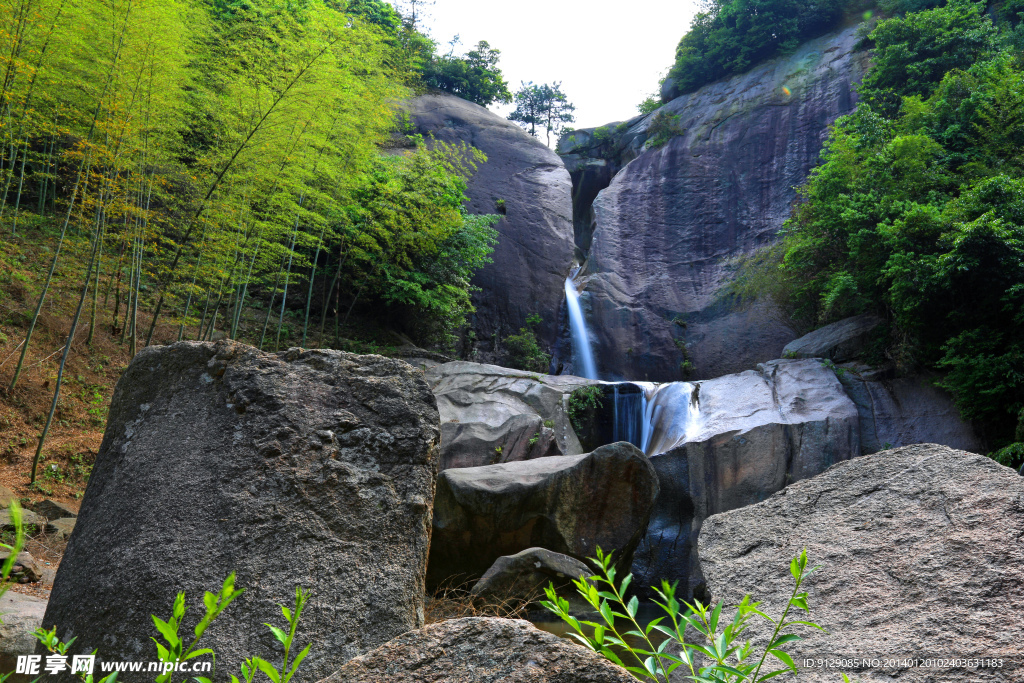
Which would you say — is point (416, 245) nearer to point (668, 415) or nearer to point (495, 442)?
point (495, 442)

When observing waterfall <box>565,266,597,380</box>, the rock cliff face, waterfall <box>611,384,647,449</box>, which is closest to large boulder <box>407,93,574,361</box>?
waterfall <box>565,266,597,380</box>

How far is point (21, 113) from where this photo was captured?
7.30 metres

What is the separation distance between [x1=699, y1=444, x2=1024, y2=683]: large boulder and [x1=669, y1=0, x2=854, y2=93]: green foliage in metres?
18.2

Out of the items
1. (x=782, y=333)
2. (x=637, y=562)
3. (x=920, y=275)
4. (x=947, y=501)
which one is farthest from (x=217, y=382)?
(x=782, y=333)

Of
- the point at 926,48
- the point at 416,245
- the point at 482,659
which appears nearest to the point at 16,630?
the point at 482,659

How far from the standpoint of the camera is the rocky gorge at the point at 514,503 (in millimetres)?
2174

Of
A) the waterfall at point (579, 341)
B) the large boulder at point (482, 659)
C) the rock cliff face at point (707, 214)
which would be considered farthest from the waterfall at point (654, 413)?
the large boulder at point (482, 659)

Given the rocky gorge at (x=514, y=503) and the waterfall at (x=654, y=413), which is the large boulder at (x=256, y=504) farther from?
the waterfall at (x=654, y=413)

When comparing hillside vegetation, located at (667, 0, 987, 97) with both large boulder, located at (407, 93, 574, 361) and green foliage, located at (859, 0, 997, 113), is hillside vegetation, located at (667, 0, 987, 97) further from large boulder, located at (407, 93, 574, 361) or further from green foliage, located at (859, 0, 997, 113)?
large boulder, located at (407, 93, 574, 361)

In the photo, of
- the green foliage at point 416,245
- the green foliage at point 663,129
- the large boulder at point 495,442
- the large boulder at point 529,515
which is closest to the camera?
the large boulder at point 529,515

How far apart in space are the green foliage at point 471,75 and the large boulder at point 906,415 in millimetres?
14481

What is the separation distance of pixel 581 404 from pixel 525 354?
3.99 m

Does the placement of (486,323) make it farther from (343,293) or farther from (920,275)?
(920,275)

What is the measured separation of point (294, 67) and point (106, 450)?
577 cm
